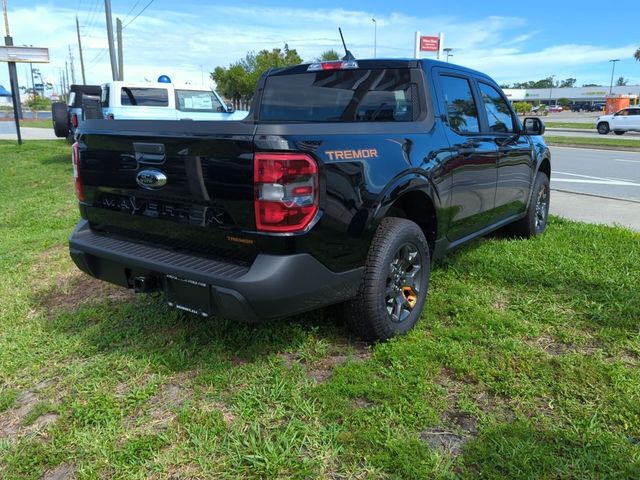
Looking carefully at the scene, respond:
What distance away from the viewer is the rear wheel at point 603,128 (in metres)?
31.0

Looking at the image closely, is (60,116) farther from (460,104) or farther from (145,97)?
(460,104)

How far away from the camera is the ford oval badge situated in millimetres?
2951

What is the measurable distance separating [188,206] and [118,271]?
2.26 ft

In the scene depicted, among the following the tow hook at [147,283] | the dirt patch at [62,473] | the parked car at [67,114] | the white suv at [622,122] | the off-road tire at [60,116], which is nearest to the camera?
the dirt patch at [62,473]

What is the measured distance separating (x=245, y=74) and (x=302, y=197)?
47.4m

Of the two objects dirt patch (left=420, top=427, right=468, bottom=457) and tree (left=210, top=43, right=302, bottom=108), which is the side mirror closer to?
dirt patch (left=420, top=427, right=468, bottom=457)

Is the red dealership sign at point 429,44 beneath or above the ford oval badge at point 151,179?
above

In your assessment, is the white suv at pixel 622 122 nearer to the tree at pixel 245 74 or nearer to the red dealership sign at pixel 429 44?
the red dealership sign at pixel 429 44

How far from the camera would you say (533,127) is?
205 inches

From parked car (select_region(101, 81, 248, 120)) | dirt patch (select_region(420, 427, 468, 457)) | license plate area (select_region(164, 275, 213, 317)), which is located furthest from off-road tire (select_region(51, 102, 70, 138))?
dirt patch (select_region(420, 427, 468, 457))

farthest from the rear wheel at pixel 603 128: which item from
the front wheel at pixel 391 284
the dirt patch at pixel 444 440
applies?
the dirt patch at pixel 444 440

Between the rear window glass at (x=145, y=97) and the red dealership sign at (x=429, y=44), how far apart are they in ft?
78.0

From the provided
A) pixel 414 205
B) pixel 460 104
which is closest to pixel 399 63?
pixel 460 104

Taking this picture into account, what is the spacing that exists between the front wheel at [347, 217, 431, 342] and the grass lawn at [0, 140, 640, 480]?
147 mm
